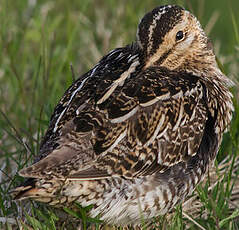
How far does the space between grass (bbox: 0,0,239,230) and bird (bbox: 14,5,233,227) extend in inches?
7.8

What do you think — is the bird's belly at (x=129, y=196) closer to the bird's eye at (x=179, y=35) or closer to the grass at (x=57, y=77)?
the grass at (x=57, y=77)

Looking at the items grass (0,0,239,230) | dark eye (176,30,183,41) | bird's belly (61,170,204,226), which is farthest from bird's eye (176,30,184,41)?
bird's belly (61,170,204,226)

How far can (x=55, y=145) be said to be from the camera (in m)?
4.79

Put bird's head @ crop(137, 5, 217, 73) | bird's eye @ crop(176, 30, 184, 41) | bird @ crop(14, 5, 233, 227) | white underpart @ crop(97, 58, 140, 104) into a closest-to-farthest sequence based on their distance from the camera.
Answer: bird @ crop(14, 5, 233, 227), white underpart @ crop(97, 58, 140, 104), bird's head @ crop(137, 5, 217, 73), bird's eye @ crop(176, 30, 184, 41)

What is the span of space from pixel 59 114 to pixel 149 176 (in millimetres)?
831

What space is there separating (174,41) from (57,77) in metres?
1.77

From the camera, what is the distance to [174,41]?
5.61 meters

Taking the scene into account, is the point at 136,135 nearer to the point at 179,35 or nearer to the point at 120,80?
the point at 120,80

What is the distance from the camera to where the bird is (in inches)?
185

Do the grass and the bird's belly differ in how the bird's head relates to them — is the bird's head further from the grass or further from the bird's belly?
the bird's belly

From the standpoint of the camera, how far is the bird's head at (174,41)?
5.38 metres

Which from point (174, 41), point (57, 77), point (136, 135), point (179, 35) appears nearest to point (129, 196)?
point (136, 135)

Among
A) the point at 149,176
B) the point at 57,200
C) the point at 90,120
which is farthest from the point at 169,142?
the point at 57,200

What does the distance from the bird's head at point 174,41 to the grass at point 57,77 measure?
421 millimetres
